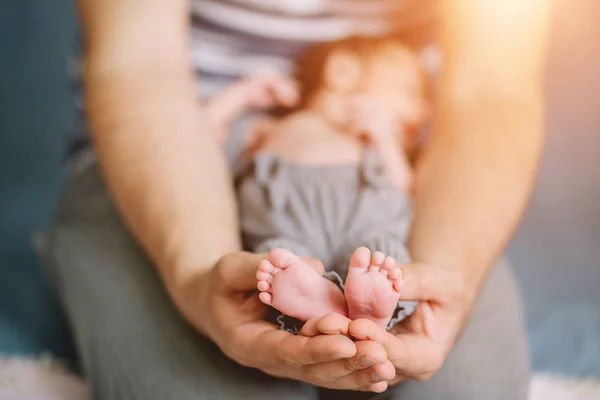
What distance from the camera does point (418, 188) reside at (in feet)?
2.45

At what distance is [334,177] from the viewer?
0.75 m

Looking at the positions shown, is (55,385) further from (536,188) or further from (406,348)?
(536,188)

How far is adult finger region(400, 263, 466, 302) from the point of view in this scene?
0.52 metres

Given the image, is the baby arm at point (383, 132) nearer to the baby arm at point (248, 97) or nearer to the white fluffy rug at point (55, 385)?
the baby arm at point (248, 97)

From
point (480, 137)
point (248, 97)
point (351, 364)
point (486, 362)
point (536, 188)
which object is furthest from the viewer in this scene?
point (536, 188)

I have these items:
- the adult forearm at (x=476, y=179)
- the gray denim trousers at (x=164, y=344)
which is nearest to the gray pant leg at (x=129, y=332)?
the gray denim trousers at (x=164, y=344)

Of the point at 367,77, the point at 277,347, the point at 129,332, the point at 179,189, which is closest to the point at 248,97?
the point at 367,77

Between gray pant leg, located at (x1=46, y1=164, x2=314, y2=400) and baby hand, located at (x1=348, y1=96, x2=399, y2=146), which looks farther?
baby hand, located at (x1=348, y1=96, x2=399, y2=146)

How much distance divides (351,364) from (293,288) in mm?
75

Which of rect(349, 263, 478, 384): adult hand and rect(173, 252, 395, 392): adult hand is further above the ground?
rect(349, 263, 478, 384): adult hand

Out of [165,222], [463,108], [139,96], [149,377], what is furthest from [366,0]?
[149,377]

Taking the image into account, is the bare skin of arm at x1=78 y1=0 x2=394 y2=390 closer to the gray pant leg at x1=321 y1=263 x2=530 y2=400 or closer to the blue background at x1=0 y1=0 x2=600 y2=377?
the gray pant leg at x1=321 y1=263 x2=530 y2=400

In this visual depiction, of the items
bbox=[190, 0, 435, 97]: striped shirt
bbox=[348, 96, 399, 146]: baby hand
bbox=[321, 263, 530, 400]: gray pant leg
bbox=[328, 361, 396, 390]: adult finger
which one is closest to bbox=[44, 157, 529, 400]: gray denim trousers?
bbox=[321, 263, 530, 400]: gray pant leg

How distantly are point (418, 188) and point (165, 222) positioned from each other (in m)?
0.29
